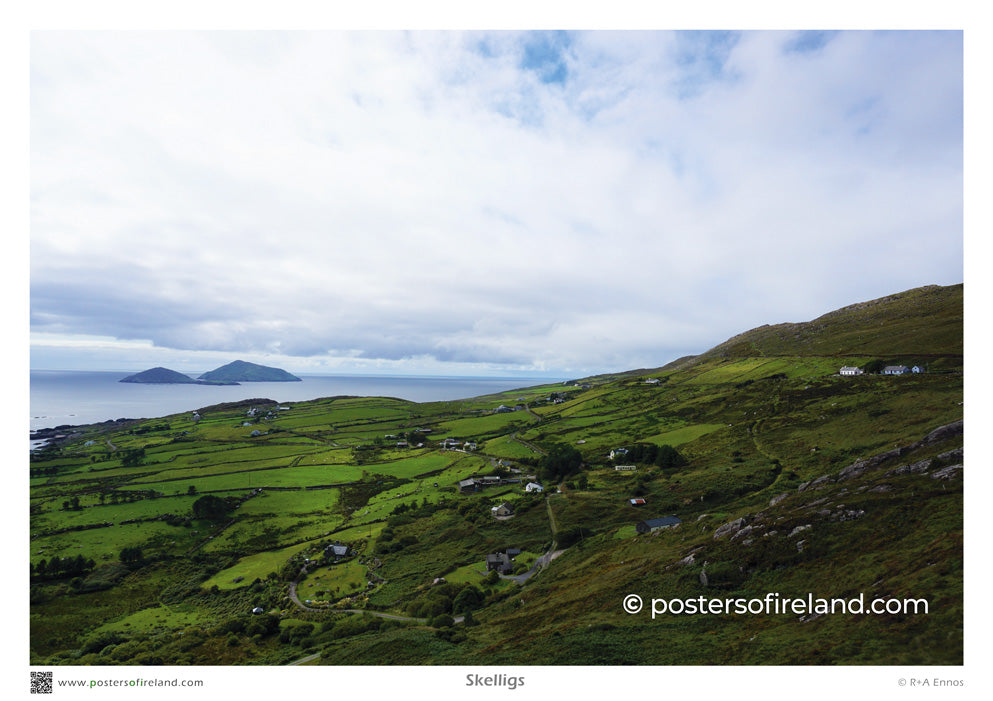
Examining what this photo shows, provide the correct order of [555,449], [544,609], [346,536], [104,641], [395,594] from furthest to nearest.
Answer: [555,449]
[346,536]
[395,594]
[104,641]
[544,609]

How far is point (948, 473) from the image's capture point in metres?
10.0

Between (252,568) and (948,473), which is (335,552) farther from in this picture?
(948,473)

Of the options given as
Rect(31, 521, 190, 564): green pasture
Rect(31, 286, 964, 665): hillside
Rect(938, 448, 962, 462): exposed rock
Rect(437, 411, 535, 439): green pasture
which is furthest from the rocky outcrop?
Rect(437, 411, 535, 439): green pasture

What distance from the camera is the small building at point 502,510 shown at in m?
29.2

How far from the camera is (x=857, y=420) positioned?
24312mm

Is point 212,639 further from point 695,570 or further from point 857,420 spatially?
point 857,420

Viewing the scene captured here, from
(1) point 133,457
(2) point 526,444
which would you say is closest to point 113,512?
(1) point 133,457

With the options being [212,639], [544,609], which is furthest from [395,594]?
[544,609]

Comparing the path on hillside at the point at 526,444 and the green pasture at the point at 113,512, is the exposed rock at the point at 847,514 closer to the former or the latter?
the path on hillside at the point at 526,444

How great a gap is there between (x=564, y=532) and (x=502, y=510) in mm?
8243
